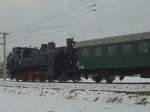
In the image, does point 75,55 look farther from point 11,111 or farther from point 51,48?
point 11,111

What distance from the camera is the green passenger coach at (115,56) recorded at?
66.4 ft

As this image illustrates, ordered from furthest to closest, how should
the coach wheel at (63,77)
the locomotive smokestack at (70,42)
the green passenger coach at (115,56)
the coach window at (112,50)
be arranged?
1. the locomotive smokestack at (70,42)
2. the coach wheel at (63,77)
3. the coach window at (112,50)
4. the green passenger coach at (115,56)

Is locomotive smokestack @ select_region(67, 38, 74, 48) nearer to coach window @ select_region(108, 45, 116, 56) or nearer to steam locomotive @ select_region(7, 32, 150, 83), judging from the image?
steam locomotive @ select_region(7, 32, 150, 83)

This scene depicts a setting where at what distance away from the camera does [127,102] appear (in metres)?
12.0

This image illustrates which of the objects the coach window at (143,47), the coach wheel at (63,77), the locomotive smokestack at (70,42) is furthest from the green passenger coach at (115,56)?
the locomotive smokestack at (70,42)

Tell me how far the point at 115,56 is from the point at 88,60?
9.58 ft

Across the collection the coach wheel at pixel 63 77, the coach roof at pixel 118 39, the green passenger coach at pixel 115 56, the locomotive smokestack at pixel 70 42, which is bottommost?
the coach wheel at pixel 63 77

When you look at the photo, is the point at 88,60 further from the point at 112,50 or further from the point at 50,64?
the point at 50,64

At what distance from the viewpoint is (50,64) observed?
28.9 meters

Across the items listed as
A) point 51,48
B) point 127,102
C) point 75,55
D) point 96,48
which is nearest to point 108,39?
point 96,48

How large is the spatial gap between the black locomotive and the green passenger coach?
8.74 feet

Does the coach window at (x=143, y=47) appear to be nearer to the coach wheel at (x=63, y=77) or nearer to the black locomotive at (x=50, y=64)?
the black locomotive at (x=50, y=64)

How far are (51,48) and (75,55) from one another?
11.1ft

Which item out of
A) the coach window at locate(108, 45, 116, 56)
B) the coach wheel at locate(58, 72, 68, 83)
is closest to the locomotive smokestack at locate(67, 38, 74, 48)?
the coach wheel at locate(58, 72, 68, 83)
